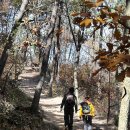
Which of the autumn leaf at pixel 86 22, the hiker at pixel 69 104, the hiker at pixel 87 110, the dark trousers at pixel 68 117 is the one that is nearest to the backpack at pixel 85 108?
the hiker at pixel 87 110

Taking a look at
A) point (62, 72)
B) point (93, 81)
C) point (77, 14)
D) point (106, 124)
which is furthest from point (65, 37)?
point (77, 14)

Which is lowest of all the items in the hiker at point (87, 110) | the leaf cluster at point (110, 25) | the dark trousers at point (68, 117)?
the dark trousers at point (68, 117)

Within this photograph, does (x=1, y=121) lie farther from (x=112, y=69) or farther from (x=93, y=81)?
(x=93, y=81)

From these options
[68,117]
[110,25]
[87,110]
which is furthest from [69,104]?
[110,25]

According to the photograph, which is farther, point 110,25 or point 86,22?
point 110,25

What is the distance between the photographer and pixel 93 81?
3628 cm

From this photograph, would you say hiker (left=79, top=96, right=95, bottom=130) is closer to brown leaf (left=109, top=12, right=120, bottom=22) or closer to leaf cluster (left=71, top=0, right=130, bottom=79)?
leaf cluster (left=71, top=0, right=130, bottom=79)

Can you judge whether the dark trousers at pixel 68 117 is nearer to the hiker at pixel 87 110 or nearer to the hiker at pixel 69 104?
the hiker at pixel 69 104

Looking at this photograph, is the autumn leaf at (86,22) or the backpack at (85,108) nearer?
the autumn leaf at (86,22)

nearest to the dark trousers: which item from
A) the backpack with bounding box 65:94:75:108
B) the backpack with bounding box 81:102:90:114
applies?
the backpack with bounding box 65:94:75:108

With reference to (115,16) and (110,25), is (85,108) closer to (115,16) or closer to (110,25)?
(110,25)

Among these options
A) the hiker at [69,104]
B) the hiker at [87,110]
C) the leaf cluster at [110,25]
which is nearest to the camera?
the leaf cluster at [110,25]

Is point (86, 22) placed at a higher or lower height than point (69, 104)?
higher

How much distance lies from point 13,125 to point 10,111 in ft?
3.97
